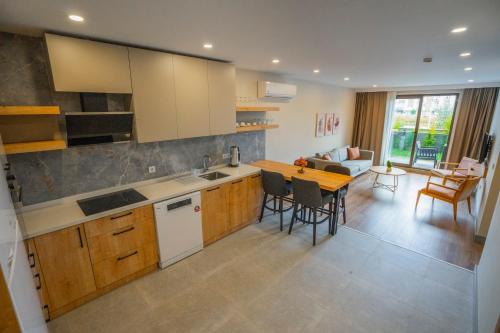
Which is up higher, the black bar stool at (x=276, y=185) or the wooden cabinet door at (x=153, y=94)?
the wooden cabinet door at (x=153, y=94)

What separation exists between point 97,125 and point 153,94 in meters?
0.66

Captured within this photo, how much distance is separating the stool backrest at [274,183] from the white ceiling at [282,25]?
161cm

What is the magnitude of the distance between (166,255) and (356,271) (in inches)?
87.7

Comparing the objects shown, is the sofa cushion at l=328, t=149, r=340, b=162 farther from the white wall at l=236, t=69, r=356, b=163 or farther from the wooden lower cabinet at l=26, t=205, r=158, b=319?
the wooden lower cabinet at l=26, t=205, r=158, b=319

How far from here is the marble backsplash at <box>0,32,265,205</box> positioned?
2.00 m

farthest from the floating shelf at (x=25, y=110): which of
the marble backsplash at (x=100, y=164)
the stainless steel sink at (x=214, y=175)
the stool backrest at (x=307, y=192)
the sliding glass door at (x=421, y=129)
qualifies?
the sliding glass door at (x=421, y=129)

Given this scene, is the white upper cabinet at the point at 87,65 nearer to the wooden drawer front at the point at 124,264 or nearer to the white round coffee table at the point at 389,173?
the wooden drawer front at the point at 124,264

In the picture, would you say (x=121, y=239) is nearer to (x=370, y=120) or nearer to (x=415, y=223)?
(x=415, y=223)

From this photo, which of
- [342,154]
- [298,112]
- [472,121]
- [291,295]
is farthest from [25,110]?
[472,121]

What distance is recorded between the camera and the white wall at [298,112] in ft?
13.3

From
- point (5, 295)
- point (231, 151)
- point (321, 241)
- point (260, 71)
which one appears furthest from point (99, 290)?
point (260, 71)

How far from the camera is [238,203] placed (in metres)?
3.43

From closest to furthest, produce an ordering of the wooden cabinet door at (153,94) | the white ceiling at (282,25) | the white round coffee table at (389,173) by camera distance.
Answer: the white ceiling at (282,25) → the wooden cabinet door at (153,94) → the white round coffee table at (389,173)

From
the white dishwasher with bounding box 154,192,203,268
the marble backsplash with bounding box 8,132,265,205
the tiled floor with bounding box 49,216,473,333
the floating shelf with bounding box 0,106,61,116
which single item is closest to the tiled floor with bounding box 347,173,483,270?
the tiled floor with bounding box 49,216,473,333
